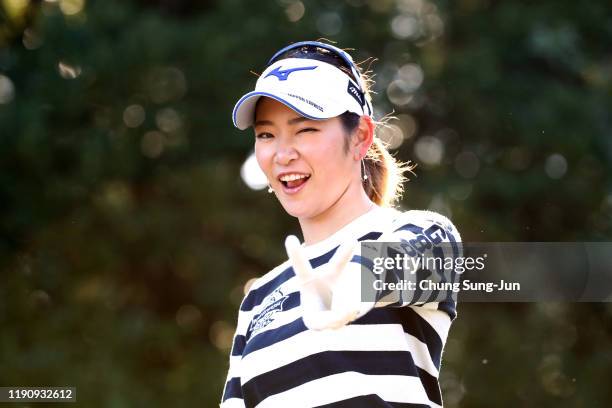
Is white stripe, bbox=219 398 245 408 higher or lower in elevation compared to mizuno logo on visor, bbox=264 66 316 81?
lower

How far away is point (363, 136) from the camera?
2215 mm

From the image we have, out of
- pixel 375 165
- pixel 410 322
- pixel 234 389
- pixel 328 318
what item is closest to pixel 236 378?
pixel 234 389

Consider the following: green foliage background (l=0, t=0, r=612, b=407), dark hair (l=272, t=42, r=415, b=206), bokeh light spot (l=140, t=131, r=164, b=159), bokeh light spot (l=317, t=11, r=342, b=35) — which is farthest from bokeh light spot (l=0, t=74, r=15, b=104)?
dark hair (l=272, t=42, r=415, b=206)

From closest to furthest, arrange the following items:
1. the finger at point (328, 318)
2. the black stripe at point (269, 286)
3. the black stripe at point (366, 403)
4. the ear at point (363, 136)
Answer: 1. the finger at point (328, 318)
2. the black stripe at point (366, 403)
3. the black stripe at point (269, 286)
4. the ear at point (363, 136)

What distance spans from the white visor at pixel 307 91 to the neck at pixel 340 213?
18 centimetres

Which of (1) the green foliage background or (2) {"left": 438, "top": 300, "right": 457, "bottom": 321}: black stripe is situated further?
(1) the green foliage background

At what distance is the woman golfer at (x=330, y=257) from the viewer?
1.86 m

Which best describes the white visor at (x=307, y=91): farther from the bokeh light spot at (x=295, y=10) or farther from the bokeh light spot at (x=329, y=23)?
the bokeh light spot at (x=295, y=10)

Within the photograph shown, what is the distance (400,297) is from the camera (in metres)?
1.78

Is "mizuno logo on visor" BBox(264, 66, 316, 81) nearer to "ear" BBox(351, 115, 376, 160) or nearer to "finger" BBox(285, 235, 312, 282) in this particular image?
"ear" BBox(351, 115, 376, 160)

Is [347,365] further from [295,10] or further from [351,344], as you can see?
[295,10]

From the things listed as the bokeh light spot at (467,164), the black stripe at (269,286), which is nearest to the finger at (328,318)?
the black stripe at (269,286)

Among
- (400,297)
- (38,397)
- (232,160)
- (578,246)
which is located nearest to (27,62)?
(232,160)

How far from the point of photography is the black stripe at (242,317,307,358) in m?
1.99
